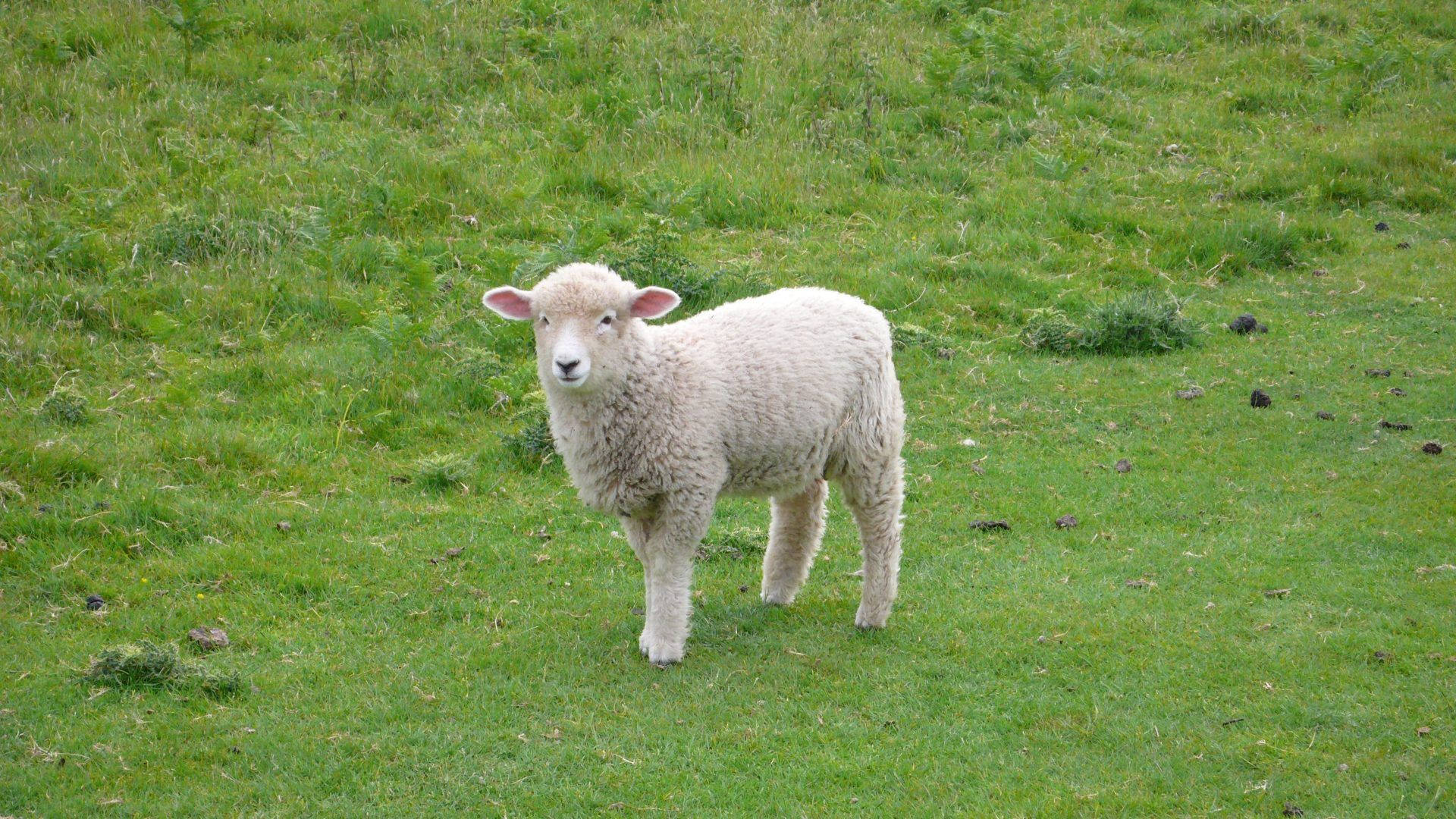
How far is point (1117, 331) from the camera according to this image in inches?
456

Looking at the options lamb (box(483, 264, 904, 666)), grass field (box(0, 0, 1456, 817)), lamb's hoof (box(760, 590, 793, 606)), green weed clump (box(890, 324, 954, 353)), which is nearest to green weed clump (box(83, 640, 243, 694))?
grass field (box(0, 0, 1456, 817))

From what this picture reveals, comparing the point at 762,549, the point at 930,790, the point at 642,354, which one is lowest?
the point at 762,549

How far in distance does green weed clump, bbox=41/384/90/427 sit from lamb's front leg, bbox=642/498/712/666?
4766 mm

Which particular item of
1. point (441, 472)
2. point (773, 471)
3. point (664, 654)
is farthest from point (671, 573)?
point (441, 472)

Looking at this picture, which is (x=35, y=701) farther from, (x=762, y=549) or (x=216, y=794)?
(x=762, y=549)

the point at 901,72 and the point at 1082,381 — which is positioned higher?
the point at 901,72

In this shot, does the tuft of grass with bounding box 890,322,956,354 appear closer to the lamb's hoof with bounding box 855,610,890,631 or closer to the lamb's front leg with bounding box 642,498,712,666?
the lamb's hoof with bounding box 855,610,890,631

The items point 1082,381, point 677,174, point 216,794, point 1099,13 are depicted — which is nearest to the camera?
point 216,794

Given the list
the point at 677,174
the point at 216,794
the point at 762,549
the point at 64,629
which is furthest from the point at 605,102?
the point at 216,794

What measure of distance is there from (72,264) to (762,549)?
651cm

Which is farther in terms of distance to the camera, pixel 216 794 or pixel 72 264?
pixel 72 264

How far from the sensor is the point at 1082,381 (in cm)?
1103

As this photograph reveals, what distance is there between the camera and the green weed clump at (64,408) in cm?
940

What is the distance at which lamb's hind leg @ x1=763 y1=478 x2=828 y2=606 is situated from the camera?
304 inches
